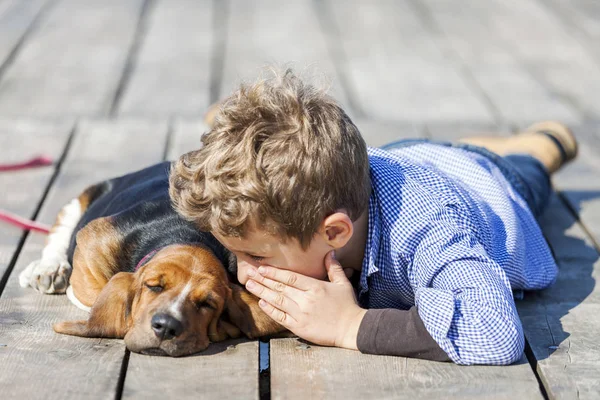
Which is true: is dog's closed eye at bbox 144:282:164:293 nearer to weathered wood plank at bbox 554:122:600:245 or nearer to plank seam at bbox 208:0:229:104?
weathered wood plank at bbox 554:122:600:245

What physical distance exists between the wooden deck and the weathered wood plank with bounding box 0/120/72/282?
13 mm

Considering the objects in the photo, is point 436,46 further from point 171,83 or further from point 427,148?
point 427,148

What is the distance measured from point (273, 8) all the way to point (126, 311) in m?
6.35

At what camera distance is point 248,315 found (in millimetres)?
2998

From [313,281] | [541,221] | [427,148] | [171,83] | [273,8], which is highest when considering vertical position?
[313,281]

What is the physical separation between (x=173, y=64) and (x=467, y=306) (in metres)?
4.61

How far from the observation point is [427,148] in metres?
4.08

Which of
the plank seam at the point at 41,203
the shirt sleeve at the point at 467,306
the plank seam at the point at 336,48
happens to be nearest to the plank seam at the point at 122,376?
the plank seam at the point at 41,203

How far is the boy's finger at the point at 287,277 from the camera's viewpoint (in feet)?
9.75

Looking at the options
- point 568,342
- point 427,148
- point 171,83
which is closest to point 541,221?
point 427,148

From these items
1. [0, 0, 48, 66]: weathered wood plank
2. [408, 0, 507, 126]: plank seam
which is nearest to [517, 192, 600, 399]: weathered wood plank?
[408, 0, 507, 126]: plank seam

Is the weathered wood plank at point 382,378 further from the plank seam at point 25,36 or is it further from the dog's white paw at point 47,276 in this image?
the plank seam at point 25,36

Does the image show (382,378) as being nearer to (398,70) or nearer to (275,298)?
(275,298)

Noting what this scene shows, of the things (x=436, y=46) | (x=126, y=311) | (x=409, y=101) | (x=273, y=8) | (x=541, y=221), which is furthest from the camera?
(x=273, y=8)
